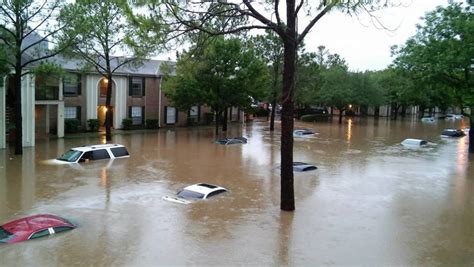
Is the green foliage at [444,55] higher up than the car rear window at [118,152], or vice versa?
the green foliage at [444,55]

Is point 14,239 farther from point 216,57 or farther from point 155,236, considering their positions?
point 216,57

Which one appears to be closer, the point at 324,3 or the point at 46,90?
the point at 324,3

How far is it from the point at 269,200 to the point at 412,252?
23.2 ft

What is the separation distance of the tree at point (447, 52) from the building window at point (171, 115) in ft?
86.5

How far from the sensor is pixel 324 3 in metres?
15.4

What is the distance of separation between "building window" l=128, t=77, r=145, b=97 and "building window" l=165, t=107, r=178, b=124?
12.8 ft

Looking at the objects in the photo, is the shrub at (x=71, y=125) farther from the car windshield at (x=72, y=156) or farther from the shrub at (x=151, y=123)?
the car windshield at (x=72, y=156)

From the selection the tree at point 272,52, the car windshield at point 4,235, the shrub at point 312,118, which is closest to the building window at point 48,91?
the car windshield at point 4,235

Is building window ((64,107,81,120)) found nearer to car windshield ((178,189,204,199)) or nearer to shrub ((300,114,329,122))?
car windshield ((178,189,204,199))

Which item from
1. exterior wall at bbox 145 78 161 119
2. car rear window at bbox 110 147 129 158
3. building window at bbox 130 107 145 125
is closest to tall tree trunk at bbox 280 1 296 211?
car rear window at bbox 110 147 129 158

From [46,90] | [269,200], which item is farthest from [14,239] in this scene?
[46,90]

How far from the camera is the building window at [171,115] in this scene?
5307 cm

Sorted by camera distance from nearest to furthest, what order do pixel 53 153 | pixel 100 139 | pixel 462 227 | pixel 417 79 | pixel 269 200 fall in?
pixel 462 227
pixel 269 200
pixel 53 153
pixel 417 79
pixel 100 139

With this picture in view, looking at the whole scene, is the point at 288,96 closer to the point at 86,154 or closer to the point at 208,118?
the point at 86,154
